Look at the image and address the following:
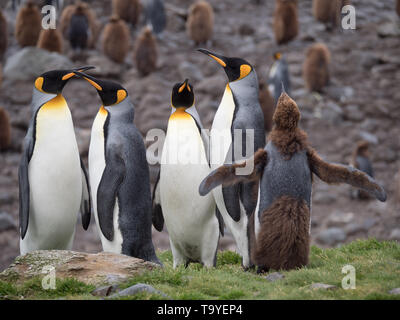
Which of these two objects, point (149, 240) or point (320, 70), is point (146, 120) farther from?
point (149, 240)

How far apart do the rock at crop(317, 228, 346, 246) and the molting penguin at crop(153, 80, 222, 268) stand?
6333 millimetres

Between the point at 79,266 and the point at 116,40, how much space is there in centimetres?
1213

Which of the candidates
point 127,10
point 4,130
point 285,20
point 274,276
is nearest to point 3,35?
point 127,10

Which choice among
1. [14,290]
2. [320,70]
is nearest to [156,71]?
[320,70]

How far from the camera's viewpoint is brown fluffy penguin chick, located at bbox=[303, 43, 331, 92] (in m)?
15.8

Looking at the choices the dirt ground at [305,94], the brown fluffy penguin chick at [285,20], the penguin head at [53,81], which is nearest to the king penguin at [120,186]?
the penguin head at [53,81]

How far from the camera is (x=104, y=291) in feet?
14.7

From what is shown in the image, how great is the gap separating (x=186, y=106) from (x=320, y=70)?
10.5 metres

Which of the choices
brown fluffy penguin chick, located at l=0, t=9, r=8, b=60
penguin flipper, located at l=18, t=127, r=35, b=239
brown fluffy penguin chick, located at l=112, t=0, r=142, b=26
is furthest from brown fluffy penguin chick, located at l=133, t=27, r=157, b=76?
penguin flipper, located at l=18, t=127, r=35, b=239

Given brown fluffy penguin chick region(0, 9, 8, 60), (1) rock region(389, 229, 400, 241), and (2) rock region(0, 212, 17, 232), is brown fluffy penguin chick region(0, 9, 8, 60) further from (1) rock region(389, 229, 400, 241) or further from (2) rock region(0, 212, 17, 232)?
(1) rock region(389, 229, 400, 241)

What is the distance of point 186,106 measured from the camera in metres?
Result: 5.91

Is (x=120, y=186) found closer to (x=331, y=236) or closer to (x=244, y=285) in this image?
(x=244, y=285)

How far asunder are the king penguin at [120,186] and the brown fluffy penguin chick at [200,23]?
39.9ft

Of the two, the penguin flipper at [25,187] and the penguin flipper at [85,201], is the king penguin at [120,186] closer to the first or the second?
the penguin flipper at [85,201]
